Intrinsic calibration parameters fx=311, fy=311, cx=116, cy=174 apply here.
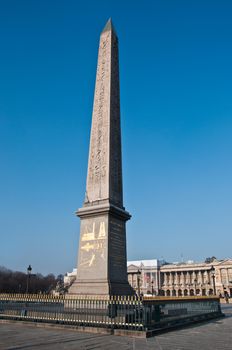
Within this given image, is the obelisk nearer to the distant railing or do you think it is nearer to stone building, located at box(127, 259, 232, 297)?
the distant railing

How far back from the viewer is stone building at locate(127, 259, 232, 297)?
314 feet

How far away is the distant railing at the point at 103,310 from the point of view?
10.3 meters

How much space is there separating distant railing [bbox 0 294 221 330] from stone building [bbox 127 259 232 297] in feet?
276

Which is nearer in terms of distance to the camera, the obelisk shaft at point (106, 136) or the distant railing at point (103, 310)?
the distant railing at point (103, 310)

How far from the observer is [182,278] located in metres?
102

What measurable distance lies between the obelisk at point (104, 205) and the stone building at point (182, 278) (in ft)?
276

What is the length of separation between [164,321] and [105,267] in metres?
3.20

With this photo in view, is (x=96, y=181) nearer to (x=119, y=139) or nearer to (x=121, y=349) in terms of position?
(x=119, y=139)

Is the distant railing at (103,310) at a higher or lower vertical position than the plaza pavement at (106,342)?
higher

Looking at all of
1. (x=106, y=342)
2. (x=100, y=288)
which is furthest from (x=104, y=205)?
(x=106, y=342)

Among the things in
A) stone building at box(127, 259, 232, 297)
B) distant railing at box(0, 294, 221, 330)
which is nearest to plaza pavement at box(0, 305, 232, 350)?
distant railing at box(0, 294, 221, 330)

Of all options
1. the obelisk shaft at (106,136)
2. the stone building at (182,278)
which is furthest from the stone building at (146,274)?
the obelisk shaft at (106,136)

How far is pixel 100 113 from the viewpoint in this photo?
17.5 metres

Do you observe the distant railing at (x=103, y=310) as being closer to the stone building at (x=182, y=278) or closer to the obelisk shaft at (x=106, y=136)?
the obelisk shaft at (x=106, y=136)
